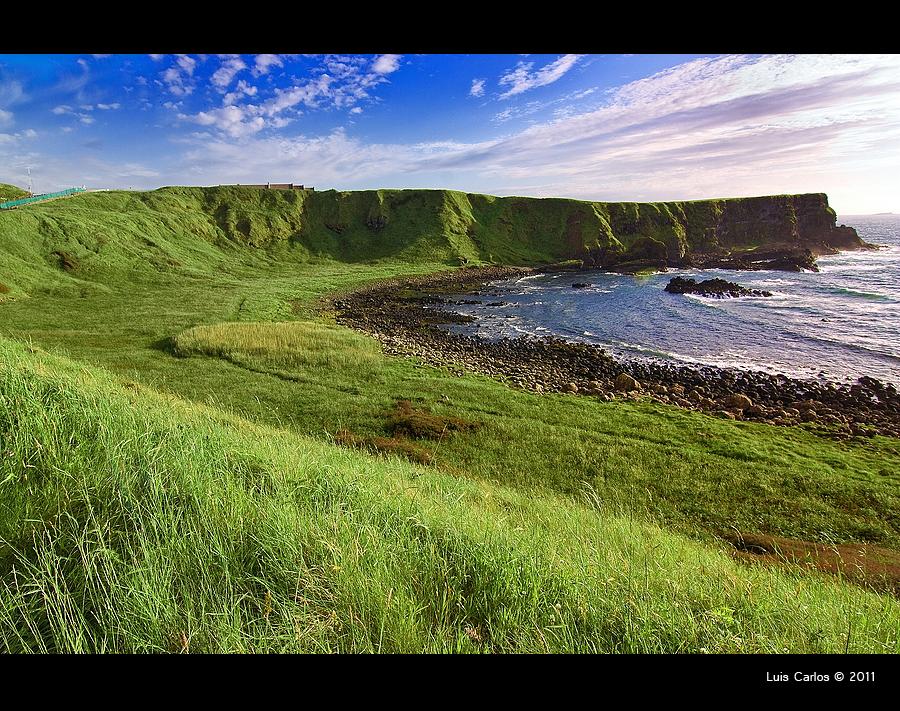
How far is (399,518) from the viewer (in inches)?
159

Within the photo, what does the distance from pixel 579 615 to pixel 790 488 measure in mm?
11717

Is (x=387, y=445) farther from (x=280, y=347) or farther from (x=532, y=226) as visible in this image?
(x=532, y=226)

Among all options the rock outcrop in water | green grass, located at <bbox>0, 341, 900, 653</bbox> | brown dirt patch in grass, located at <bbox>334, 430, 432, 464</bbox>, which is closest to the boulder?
brown dirt patch in grass, located at <bbox>334, 430, 432, 464</bbox>

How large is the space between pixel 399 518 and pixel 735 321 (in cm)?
4332

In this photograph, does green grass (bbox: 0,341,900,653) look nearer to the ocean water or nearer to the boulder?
the boulder

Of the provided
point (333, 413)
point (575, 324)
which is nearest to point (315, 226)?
point (575, 324)

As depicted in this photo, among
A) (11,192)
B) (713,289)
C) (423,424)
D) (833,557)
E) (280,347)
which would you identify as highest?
(11,192)

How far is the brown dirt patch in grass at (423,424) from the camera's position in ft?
44.4

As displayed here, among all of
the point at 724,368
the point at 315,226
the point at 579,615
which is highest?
the point at 315,226

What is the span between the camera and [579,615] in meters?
3.00

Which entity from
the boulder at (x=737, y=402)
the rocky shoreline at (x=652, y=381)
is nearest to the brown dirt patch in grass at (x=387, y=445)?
the rocky shoreline at (x=652, y=381)

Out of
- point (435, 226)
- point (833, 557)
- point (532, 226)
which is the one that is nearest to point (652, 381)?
point (833, 557)
